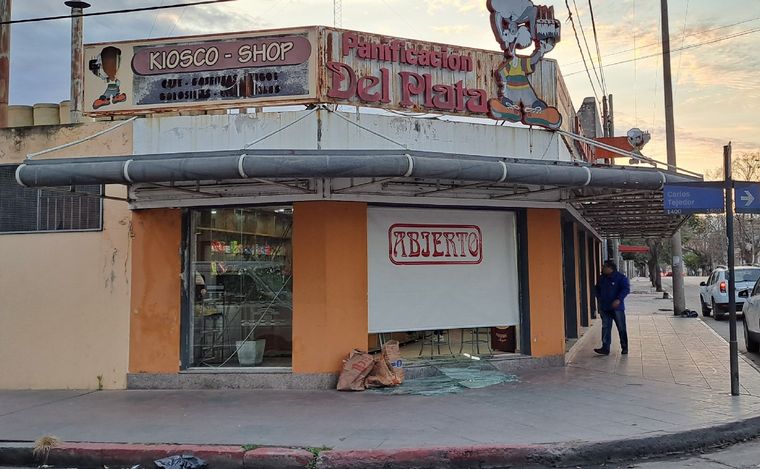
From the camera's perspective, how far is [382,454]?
5.83 meters

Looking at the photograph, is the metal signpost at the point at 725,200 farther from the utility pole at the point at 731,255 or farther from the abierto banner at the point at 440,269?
the abierto banner at the point at 440,269

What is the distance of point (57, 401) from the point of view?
8.55 meters

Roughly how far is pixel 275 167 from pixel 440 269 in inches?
153

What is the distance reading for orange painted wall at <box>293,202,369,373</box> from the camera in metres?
8.98

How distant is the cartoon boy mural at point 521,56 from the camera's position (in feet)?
32.8

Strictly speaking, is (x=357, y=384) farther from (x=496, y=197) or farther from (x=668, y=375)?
(x=668, y=375)

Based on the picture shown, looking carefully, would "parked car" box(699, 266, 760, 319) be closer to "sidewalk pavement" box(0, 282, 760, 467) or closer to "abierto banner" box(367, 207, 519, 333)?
"sidewalk pavement" box(0, 282, 760, 467)

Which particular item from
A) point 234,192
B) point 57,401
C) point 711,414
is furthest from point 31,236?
point 711,414

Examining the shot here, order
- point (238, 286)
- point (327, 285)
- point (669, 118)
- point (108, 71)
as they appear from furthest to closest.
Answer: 1. point (669, 118)
2. point (238, 286)
3. point (108, 71)
4. point (327, 285)

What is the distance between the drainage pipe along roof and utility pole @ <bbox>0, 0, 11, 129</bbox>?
4.27 m

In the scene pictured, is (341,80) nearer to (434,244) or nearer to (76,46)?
(434,244)

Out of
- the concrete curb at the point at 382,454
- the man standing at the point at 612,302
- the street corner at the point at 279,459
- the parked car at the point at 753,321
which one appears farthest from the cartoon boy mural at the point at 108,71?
the parked car at the point at 753,321

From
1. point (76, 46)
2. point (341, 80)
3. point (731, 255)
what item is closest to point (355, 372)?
point (341, 80)

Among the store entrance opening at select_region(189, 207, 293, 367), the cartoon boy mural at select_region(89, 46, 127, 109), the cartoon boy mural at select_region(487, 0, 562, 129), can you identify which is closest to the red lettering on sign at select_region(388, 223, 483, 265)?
the store entrance opening at select_region(189, 207, 293, 367)
